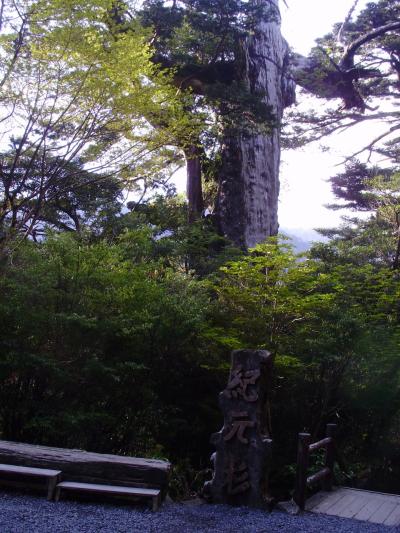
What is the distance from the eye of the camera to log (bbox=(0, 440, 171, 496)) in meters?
5.07

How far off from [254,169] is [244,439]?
9.37 m

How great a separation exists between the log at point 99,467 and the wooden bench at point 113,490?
80 mm

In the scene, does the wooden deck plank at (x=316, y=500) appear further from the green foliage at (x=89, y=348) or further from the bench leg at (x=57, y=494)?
the bench leg at (x=57, y=494)

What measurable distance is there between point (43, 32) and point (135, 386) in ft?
16.1

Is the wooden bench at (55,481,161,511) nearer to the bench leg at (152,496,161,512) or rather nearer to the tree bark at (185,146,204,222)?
the bench leg at (152,496,161,512)

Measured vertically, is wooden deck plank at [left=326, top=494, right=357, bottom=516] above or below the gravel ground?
below

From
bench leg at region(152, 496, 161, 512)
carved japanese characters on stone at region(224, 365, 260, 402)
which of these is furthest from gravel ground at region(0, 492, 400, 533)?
carved japanese characters on stone at region(224, 365, 260, 402)

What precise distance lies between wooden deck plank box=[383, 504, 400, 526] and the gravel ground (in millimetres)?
205

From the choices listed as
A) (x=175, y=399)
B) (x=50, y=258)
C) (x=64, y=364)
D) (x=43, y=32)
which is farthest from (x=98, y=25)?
(x=175, y=399)

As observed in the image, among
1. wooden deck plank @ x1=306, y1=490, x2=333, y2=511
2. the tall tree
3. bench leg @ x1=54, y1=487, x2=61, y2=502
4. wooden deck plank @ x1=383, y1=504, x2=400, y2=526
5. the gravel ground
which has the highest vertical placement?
the tall tree

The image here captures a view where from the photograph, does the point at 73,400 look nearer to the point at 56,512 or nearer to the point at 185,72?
the point at 56,512

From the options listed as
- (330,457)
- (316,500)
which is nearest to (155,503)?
(316,500)

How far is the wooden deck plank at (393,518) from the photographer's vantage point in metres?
5.29

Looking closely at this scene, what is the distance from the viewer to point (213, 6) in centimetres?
1160
